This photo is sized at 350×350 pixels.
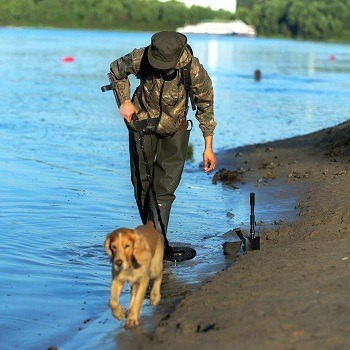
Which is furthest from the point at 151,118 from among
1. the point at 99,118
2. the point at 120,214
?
the point at 99,118

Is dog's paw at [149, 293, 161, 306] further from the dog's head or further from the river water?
the dog's head

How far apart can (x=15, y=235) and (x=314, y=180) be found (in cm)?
412

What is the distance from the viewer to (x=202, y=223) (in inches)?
420

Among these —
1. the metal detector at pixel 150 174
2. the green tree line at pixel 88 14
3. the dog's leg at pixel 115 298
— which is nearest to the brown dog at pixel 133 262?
the dog's leg at pixel 115 298

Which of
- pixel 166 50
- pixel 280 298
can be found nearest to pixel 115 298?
pixel 280 298

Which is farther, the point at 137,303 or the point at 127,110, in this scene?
the point at 127,110

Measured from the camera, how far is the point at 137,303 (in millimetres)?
6438

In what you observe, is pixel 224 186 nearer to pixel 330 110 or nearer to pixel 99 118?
pixel 99 118

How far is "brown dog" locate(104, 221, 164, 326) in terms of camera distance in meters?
6.05

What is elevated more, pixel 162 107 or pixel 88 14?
pixel 162 107

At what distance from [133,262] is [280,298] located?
0.97 m

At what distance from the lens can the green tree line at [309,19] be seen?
4744 inches

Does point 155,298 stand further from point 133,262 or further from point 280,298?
point 280,298

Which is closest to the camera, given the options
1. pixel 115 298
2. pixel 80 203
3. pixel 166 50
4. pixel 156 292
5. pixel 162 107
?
pixel 115 298
